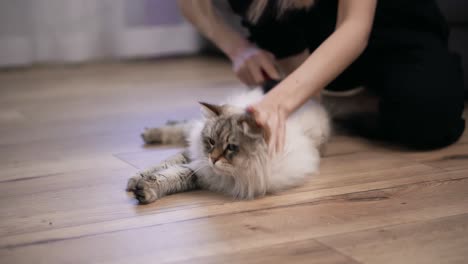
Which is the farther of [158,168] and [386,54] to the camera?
[386,54]

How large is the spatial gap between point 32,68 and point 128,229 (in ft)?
7.01

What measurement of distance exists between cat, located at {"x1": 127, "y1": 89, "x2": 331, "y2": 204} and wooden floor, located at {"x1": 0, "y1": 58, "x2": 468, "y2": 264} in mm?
30

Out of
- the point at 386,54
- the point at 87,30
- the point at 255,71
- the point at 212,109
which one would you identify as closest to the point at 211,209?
the point at 212,109

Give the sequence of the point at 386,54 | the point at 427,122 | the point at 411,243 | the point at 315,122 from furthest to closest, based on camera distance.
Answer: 1. the point at 386,54
2. the point at 427,122
3. the point at 315,122
4. the point at 411,243

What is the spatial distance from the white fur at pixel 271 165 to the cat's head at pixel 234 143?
2 cm

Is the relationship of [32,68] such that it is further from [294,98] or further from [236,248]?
[236,248]

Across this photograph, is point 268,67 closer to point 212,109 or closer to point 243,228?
point 212,109

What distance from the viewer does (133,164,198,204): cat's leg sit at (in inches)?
53.8

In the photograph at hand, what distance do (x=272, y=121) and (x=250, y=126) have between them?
0.19 ft

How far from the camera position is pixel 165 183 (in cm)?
141

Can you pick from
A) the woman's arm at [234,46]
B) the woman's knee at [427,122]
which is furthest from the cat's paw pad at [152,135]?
the woman's knee at [427,122]

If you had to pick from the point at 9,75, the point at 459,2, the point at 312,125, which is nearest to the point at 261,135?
the point at 312,125

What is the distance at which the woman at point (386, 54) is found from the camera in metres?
1.72

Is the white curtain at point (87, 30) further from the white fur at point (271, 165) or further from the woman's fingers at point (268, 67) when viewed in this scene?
the white fur at point (271, 165)
